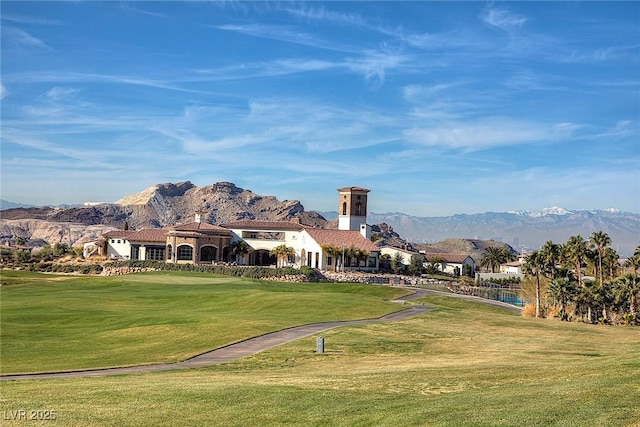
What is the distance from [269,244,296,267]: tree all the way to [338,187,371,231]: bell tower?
14.0 m

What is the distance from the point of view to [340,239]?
118000mm

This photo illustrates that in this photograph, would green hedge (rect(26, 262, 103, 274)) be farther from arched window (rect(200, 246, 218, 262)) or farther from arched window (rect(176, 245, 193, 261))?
arched window (rect(200, 246, 218, 262))

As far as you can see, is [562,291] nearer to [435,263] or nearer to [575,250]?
[575,250]

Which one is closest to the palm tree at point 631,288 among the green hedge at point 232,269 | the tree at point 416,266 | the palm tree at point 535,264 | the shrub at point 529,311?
the palm tree at point 535,264

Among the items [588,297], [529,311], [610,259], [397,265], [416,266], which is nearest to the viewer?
[588,297]

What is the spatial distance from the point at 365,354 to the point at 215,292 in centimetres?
3810

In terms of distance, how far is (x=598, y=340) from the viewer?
1863 inches

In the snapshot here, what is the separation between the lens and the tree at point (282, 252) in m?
120

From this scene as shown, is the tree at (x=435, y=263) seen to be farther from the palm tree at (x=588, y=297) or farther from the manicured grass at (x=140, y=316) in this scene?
the palm tree at (x=588, y=297)

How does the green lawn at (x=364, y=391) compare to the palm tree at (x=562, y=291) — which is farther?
the palm tree at (x=562, y=291)

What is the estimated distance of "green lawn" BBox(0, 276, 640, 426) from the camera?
19688 millimetres

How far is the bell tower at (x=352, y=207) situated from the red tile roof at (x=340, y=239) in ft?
29.6

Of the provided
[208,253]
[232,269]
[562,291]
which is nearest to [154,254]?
[208,253]

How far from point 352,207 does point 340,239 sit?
1369cm
